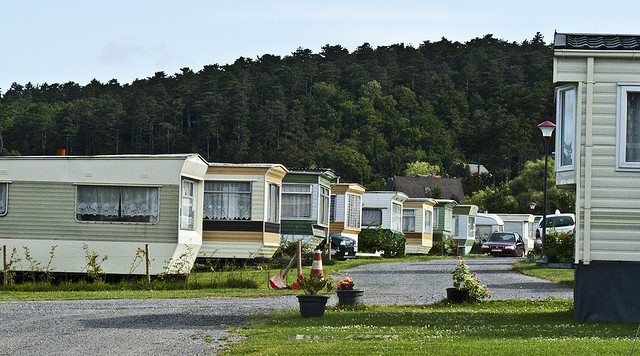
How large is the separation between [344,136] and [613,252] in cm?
9896

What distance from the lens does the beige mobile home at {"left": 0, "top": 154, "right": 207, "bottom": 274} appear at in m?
22.0

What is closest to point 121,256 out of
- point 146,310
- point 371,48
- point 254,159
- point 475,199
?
point 146,310

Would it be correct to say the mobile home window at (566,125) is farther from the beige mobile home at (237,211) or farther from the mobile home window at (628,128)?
the beige mobile home at (237,211)

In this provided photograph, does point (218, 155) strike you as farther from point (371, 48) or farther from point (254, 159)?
point (371, 48)

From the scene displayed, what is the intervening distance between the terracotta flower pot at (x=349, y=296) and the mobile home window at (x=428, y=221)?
30.7 m

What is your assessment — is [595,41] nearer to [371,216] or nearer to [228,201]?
[228,201]

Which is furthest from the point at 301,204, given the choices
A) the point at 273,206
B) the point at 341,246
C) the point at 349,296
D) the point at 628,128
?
the point at 628,128

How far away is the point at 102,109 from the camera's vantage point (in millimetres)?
93688

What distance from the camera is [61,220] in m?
22.1

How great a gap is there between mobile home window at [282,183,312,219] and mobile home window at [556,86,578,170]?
1697 centimetres

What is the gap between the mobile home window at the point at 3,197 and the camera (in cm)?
2223

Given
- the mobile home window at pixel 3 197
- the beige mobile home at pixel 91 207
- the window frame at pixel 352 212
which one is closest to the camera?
the beige mobile home at pixel 91 207

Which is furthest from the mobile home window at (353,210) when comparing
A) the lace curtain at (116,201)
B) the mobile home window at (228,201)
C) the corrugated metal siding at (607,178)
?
the corrugated metal siding at (607,178)

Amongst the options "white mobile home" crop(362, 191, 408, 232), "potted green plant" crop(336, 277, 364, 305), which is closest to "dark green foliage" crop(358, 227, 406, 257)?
"white mobile home" crop(362, 191, 408, 232)
